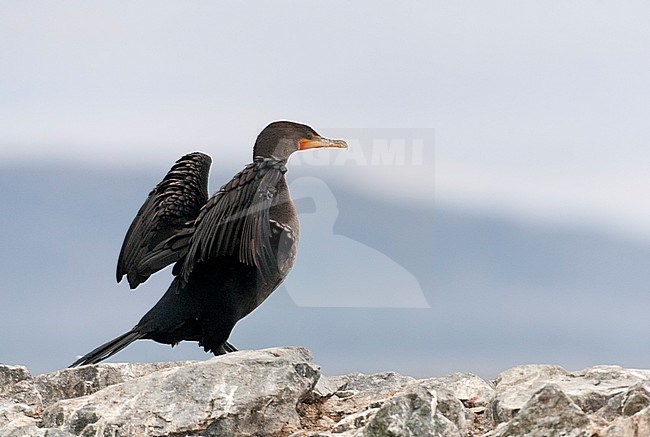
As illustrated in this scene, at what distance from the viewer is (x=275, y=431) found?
445 centimetres

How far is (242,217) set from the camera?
534cm

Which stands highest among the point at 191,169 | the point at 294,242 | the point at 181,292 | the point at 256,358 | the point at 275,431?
the point at 191,169

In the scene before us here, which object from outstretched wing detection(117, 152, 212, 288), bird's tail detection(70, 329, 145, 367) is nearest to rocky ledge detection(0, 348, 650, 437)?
bird's tail detection(70, 329, 145, 367)

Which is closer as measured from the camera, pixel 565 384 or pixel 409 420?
pixel 409 420

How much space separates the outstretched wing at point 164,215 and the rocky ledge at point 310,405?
1544 millimetres

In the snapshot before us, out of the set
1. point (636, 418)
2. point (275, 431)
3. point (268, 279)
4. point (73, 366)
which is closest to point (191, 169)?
point (268, 279)

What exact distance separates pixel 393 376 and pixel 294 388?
1.21m

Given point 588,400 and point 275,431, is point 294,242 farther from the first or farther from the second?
point 588,400

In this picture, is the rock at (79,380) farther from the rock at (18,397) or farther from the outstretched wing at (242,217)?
the outstretched wing at (242,217)

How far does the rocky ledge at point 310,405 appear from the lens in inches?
153

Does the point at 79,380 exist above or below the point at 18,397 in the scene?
above

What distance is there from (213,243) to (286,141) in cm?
128

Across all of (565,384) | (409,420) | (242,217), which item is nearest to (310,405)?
(409,420)

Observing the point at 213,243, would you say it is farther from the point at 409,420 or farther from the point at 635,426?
the point at 635,426
